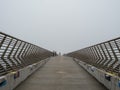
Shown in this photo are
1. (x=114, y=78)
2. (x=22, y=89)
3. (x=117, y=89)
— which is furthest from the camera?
(x=22, y=89)

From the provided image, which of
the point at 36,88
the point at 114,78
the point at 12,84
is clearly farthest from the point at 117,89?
the point at 12,84

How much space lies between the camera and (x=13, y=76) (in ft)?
25.8

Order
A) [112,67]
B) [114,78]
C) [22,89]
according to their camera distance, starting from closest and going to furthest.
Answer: [114,78]
[22,89]
[112,67]

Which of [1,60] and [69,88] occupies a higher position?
[1,60]

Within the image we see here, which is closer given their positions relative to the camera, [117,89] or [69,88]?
[117,89]

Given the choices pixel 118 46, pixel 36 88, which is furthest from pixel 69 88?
pixel 118 46

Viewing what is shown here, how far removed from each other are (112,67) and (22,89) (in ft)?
12.1

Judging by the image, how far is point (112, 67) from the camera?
8.84 m

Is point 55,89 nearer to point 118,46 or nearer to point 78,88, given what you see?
A: point 78,88

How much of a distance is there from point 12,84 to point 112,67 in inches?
158

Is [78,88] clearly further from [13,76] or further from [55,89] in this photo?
[13,76]

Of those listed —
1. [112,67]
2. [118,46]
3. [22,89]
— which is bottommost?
[22,89]

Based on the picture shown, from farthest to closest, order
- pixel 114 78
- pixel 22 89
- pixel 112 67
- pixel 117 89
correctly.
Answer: pixel 112 67 → pixel 22 89 → pixel 114 78 → pixel 117 89

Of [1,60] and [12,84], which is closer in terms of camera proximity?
[12,84]
